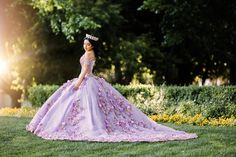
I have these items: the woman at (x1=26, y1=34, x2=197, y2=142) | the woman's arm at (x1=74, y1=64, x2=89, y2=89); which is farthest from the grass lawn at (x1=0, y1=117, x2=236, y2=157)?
the woman's arm at (x1=74, y1=64, x2=89, y2=89)

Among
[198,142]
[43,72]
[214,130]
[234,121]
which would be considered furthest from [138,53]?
[198,142]

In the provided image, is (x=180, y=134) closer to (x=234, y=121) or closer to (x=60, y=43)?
(x=234, y=121)

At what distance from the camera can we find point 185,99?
614 inches

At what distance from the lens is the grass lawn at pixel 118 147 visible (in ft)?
28.5

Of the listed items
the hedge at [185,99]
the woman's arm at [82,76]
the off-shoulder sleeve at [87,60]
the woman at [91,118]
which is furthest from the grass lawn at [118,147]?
the hedge at [185,99]

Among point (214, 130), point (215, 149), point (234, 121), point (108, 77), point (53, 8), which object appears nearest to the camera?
point (215, 149)

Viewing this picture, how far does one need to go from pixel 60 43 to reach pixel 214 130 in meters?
14.2

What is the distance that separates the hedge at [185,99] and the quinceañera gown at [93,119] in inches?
155

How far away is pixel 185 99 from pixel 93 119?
5.58m

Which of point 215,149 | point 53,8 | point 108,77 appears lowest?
point 215,149

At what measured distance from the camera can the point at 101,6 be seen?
73.2ft

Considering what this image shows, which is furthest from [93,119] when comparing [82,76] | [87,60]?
[87,60]

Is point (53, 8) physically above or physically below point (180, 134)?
above

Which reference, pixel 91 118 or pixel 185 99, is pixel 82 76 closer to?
pixel 91 118
